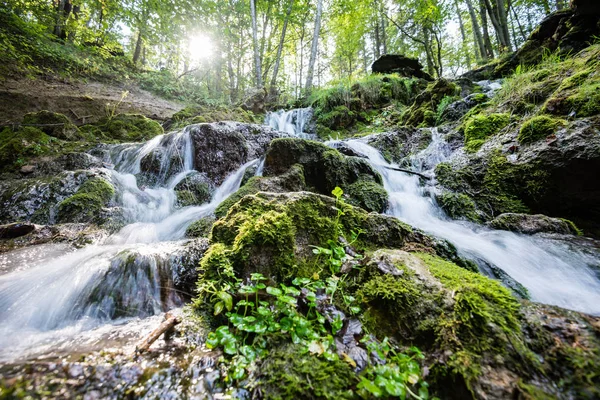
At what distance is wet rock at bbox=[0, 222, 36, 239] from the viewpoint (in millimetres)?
3270

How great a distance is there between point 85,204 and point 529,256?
21.9 ft

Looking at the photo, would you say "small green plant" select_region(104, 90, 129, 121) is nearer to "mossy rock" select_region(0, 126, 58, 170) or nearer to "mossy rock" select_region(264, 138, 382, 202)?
"mossy rock" select_region(0, 126, 58, 170)

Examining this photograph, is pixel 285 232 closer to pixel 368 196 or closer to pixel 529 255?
pixel 368 196

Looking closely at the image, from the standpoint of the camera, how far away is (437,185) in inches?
197

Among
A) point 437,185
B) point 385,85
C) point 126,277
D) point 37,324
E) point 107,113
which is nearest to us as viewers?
point 37,324

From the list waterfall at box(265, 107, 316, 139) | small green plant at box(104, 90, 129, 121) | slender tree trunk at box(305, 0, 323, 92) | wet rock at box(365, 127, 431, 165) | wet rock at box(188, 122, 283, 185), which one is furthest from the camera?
slender tree trunk at box(305, 0, 323, 92)

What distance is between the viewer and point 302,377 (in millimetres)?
1203

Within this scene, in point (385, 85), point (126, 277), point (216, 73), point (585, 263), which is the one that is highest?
point (216, 73)

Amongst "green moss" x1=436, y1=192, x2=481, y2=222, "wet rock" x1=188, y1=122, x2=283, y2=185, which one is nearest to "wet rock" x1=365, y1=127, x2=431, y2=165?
"green moss" x1=436, y1=192, x2=481, y2=222

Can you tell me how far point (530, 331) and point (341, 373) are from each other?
982mm

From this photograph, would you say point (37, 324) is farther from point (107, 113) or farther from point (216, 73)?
point (216, 73)

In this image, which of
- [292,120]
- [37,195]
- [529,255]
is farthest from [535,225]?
[292,120]

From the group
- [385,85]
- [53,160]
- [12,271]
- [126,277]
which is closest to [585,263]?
[126,277]

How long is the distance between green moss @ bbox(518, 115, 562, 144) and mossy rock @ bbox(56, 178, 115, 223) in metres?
7.63
